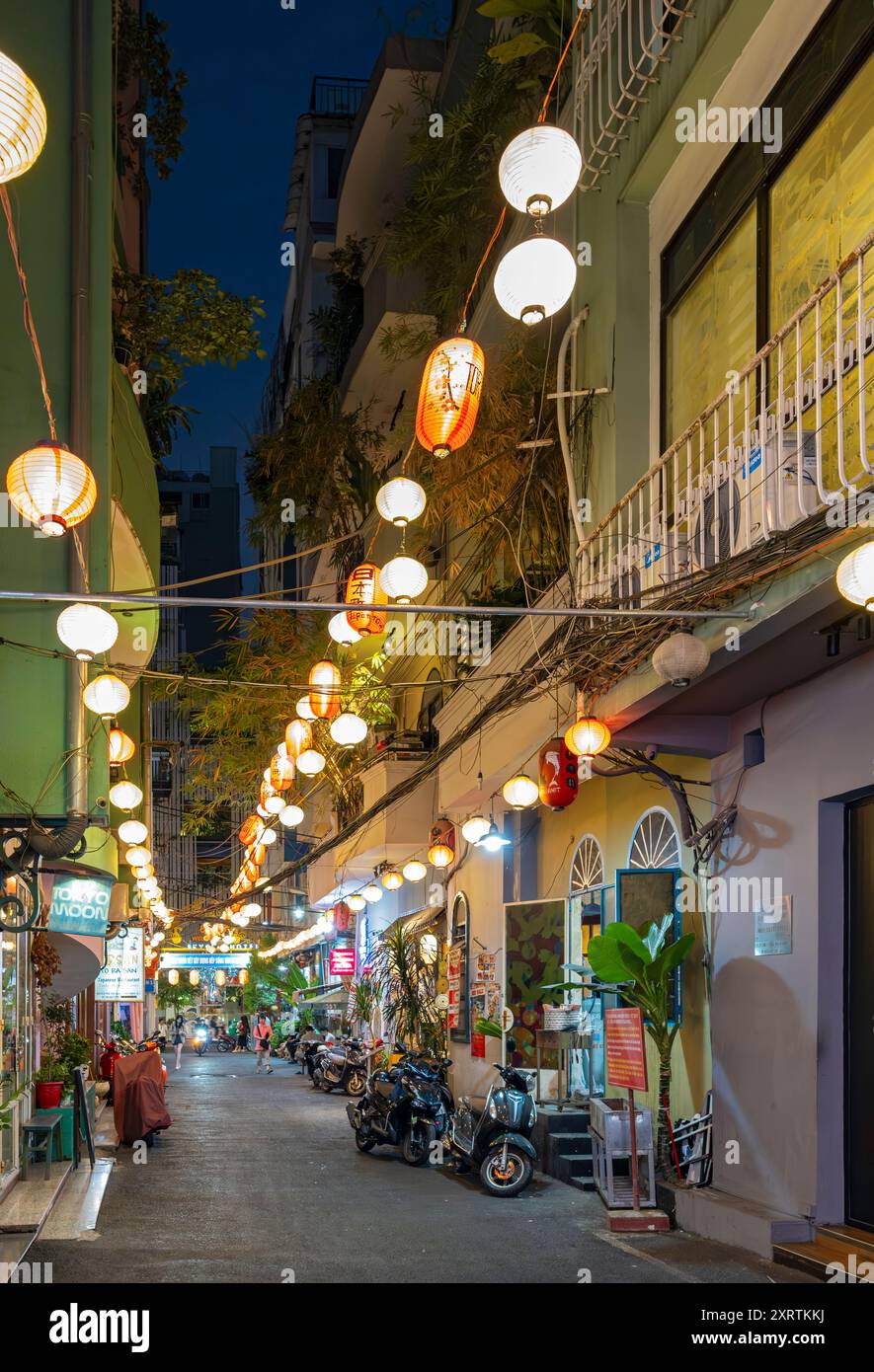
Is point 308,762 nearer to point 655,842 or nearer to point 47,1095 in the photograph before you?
point 47,1095

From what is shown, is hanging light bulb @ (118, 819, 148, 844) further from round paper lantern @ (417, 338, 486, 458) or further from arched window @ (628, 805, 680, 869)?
round paper lantern @ (417, 338, 486, 458)

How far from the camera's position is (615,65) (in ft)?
39.1

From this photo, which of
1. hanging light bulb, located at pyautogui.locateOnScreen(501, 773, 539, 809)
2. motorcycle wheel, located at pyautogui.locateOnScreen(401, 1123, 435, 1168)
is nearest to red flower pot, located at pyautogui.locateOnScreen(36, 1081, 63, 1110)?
motorcycle wheel, located at pyautogui.locateOnScreen(401, 1123, 435, 1168)

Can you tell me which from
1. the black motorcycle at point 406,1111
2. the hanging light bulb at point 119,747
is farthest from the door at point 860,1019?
the hanging light bulb at point 119,747

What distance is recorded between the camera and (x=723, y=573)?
8.45 meters

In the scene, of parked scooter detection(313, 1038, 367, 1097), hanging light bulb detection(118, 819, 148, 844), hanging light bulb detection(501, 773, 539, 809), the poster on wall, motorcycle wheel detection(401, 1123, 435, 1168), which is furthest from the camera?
parked scooter detection(313, 1038, 367, 1097)

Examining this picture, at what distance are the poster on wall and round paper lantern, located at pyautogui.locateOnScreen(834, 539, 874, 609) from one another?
1664 centimetres

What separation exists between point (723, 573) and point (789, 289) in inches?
97.2

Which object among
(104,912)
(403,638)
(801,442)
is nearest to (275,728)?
(403,638)

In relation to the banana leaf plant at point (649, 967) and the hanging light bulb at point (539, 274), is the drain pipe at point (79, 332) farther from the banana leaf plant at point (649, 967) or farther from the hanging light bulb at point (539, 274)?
the hanging light bulb at point (539, 274)

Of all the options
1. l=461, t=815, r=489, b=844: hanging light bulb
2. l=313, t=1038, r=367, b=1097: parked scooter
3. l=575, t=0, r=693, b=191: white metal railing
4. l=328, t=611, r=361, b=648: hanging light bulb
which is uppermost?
l=575, t=0, r=693, b=191: white metal railing

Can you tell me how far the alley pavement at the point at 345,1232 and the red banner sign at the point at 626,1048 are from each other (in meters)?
1.17

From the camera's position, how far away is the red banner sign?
437 inches

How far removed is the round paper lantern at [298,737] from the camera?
56.7 ft
